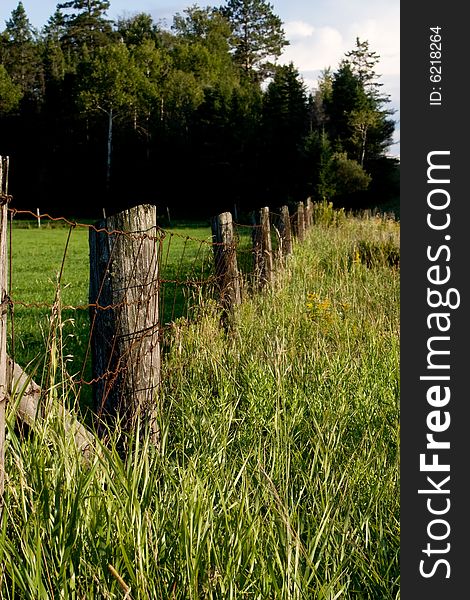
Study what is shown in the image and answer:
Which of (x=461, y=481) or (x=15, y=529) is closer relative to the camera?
(x=15, y=529)

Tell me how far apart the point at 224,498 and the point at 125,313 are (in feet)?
3.73

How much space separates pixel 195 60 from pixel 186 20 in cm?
1828

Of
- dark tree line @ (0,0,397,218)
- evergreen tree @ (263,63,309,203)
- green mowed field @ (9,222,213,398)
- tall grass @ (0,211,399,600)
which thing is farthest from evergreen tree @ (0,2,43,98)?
tall grass @ (0,211,399,600)

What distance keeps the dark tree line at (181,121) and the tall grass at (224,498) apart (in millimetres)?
41559

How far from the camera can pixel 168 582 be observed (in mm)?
2188

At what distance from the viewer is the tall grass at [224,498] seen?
211cm

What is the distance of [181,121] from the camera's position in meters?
61.9

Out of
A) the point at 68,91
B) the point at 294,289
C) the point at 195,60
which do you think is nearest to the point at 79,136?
the point at 68,91

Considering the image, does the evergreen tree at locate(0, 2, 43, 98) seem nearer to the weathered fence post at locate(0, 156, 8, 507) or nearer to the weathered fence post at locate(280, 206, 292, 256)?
the weathered fence post at locate(280, 206, 292, 256)

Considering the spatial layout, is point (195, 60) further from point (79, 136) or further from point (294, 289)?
point (294, 289)

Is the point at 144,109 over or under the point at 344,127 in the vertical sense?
over

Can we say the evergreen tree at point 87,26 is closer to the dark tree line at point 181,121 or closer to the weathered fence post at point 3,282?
the dark tree line at point 181,121

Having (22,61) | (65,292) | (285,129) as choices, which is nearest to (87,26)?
(22,61)

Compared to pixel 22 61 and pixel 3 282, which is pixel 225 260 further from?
pixel 22 61
